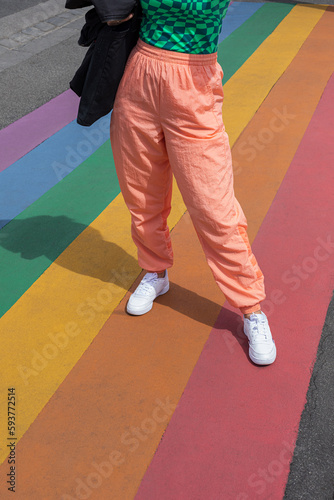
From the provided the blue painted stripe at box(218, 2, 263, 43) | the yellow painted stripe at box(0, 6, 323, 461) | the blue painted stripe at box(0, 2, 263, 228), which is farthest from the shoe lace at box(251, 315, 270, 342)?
the blue painted stripe at box(218, 2, 263, 43)

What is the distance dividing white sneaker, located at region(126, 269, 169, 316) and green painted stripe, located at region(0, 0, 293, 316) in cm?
65

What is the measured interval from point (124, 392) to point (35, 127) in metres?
3.10

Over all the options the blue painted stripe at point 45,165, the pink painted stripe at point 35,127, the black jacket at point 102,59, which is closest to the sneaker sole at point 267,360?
the black jacket at point 102,59

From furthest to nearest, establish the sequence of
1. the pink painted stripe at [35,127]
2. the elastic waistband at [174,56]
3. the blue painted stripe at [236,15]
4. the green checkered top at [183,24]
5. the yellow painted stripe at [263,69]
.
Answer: the blue painted stripe at [236,15], the yellow painted stripe at [263,69], the pink painted stripe at [35,127], the elastic waistband at [174,56], the green checkered top at [183,24]

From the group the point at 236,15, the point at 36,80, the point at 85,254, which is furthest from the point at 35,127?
the point at 236,15

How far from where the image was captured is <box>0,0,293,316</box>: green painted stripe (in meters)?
Answer: 3.29

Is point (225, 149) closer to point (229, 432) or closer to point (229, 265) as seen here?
point (229, 265)

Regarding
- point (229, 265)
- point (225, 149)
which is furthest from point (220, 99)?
point (229, 265)

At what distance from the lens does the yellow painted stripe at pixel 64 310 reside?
2600mm

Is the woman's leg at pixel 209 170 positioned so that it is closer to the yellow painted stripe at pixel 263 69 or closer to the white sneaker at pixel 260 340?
the white sneaker at pixel 260 340

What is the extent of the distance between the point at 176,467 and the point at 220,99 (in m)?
1.47

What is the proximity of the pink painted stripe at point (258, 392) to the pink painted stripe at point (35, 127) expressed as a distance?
2.11 meters

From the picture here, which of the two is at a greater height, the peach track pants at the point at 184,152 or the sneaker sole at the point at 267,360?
the peach track pants at the point at 184,152

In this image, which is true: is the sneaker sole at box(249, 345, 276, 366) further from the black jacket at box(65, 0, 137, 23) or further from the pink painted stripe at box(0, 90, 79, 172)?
the pink painted stripe at box(0, 90, 79, 172)
